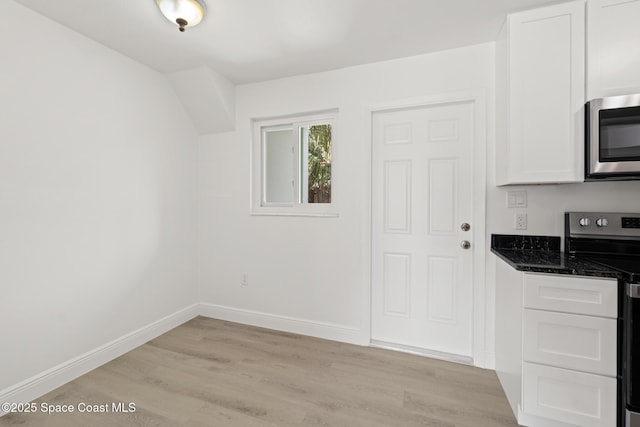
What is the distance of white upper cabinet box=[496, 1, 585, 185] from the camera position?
1709mm

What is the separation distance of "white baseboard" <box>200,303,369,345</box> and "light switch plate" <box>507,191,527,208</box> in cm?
160

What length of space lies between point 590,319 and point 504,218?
852 mm

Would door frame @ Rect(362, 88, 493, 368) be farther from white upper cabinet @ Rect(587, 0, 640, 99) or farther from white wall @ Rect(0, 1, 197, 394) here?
white wall @ Rect(0, 1, 197, 394)

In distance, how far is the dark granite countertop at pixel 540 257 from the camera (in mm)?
1467

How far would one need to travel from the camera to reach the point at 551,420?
154cm

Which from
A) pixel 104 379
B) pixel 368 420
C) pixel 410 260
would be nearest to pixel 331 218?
pixel 410 260

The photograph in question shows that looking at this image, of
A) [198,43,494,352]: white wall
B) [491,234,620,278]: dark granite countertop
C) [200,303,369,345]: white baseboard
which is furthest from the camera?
[200,303,369,345]: white baseboard

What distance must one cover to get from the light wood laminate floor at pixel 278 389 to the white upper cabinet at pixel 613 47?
199 centimetres

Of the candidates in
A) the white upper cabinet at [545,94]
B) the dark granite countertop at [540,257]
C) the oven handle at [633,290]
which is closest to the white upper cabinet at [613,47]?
the white upper cabinet at [545,94]

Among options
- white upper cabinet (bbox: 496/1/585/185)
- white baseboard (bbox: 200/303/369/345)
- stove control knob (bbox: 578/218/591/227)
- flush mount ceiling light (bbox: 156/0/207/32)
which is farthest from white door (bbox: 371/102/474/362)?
flush mount ceiling light (bbox: 156/0/207/32)

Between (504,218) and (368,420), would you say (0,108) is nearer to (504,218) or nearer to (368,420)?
(368,420)

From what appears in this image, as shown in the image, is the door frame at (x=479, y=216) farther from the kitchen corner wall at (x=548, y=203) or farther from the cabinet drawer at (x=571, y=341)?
the cabinet drawer at (x=571, y=341)

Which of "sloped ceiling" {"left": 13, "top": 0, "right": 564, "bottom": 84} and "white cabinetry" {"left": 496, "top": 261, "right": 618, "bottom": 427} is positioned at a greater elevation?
"sloped ceiling" {"left": 13, "top": 0, "right": 564, "bottom": 84}

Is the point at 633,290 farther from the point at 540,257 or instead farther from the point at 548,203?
the point at 548,203
